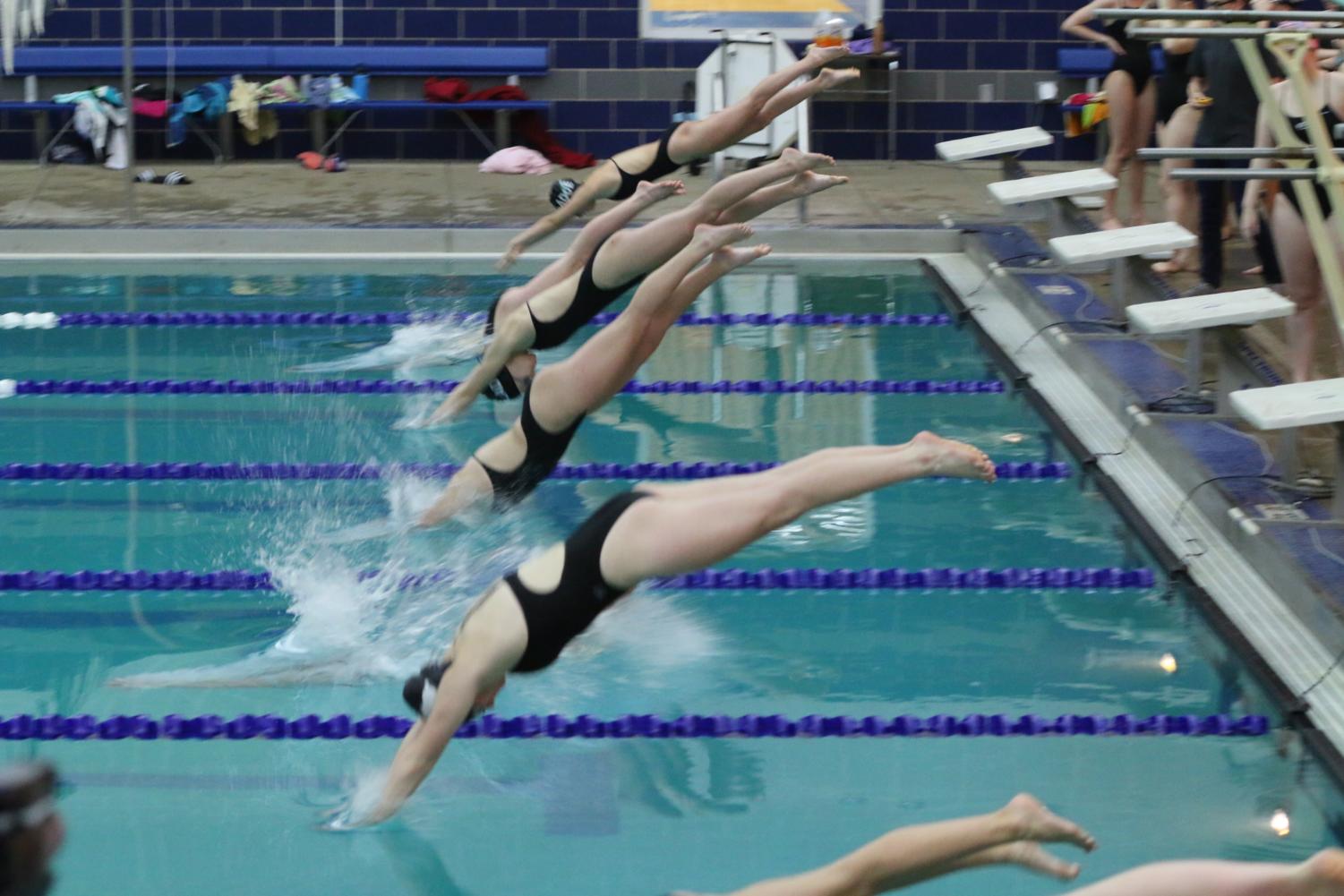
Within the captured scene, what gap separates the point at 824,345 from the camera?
7.96m

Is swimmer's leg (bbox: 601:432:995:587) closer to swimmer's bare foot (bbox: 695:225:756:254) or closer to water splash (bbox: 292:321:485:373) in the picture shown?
swimmer's bare foot (bbox: 695:225:756:254)

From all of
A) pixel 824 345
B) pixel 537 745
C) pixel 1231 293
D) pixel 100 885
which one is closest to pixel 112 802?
pixel 100 885

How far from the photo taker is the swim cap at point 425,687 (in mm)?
3600

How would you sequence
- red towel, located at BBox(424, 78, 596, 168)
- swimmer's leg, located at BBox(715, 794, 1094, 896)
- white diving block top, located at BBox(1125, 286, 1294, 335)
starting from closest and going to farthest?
swimmer's leg, located at BBox(715, 794, 1094, 896) → white diving block top, located at BBox(1125, 286, 1294, 335) → red towel, located at BBox(424, 78, 596, 168)

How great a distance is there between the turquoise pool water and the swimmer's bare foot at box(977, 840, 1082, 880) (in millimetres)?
835

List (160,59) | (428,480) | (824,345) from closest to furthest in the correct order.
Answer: (428,480) < (824,345) < (160,59)

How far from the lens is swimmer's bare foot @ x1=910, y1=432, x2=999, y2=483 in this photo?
139 inches

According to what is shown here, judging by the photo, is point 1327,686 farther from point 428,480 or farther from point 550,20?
point 550,20

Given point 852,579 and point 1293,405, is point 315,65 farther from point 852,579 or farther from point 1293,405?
point 1293,405

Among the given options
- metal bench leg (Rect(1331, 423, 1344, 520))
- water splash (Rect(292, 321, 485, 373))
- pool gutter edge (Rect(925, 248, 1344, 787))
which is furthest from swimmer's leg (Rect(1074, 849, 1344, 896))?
water splash (Rect(292, 321, 485, 373))

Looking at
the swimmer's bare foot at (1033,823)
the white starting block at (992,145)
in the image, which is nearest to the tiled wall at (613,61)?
the white starting block at (992,145)

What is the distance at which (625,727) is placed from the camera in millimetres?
4258

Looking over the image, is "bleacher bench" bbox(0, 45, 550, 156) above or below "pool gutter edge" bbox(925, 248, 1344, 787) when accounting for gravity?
above

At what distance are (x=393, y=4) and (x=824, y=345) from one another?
18.8 feet
